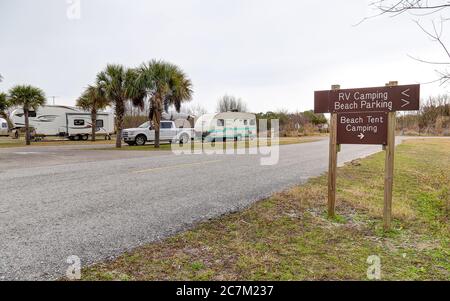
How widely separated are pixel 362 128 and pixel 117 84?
1916 cm

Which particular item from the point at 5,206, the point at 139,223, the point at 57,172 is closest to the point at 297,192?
the point at 139,223

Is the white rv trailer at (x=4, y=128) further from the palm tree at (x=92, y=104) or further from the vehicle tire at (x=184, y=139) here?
the vehicle tire at (x=184, y=139)

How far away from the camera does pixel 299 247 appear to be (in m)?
3.85

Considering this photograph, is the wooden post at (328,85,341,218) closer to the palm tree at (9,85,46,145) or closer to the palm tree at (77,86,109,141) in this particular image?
the palm tree at (77,86,109,141)

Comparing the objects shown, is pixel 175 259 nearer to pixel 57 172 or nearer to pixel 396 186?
pixel 396 186

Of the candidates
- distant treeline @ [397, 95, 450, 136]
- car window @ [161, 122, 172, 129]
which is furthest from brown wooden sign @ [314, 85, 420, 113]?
distant treeline @ [397, 95, 450, 136]

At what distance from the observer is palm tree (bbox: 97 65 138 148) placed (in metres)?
21.1

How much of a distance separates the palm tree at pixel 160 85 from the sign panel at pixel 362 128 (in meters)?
17.3

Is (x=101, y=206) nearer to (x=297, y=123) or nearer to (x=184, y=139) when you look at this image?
(x=184, y=139)

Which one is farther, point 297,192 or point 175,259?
point 297,192

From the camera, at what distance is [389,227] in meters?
4.61

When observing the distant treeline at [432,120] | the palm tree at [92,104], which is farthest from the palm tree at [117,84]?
the distant treeline at [432,120]

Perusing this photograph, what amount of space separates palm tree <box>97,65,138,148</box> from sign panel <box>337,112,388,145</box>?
58.8ft
